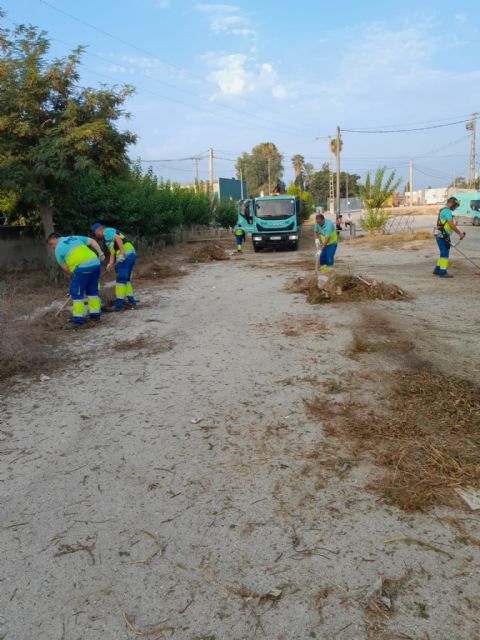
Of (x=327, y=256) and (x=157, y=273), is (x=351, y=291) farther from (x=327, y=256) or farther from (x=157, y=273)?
(x=157, y=273)

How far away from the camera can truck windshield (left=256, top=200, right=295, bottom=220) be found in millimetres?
21484

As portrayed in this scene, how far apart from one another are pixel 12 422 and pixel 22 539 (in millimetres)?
1776

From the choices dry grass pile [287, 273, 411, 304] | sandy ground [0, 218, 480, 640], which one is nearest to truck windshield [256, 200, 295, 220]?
dry grass pile [287, 273, 411, 304]

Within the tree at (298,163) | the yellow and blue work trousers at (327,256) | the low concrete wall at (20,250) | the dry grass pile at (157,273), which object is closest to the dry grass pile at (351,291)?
the yellow and blue work trousers at (327,256)

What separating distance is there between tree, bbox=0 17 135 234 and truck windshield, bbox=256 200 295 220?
9.86 metres

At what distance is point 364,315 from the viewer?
8.01 meters

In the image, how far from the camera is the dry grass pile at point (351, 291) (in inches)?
366

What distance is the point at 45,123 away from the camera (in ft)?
38.9

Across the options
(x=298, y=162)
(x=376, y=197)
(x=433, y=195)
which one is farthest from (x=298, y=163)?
(x=376, y=197)

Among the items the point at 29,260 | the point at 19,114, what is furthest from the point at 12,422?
the point at 29,260

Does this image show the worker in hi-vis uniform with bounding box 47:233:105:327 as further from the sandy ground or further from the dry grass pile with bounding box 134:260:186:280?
the dry grass pile with bounding box 134:260:186:280

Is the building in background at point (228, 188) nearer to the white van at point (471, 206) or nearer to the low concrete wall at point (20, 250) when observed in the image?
the white van at point (471, 206)

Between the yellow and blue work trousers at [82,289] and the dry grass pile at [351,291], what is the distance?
12.9ft

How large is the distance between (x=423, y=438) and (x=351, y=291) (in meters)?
6.03
